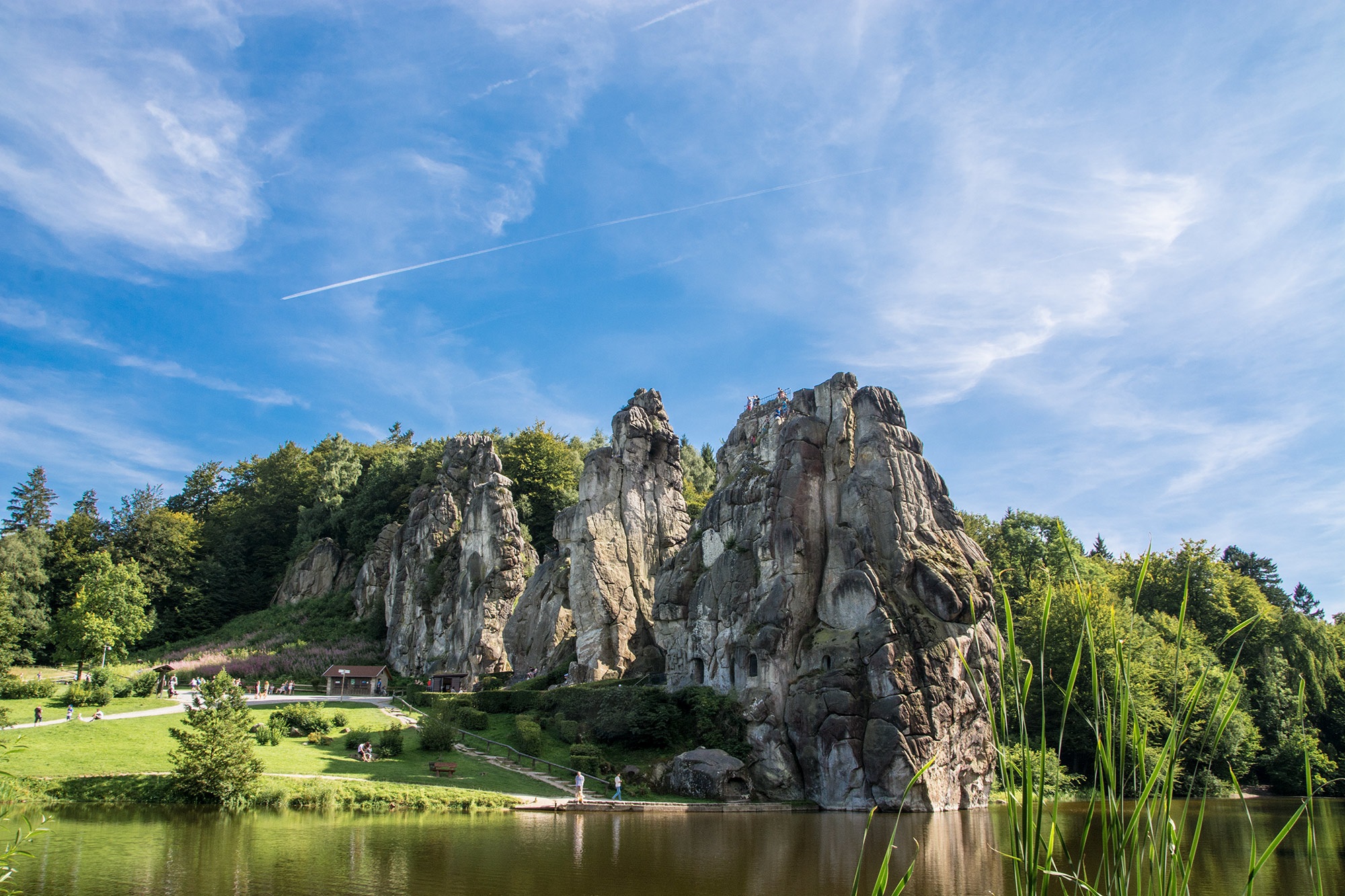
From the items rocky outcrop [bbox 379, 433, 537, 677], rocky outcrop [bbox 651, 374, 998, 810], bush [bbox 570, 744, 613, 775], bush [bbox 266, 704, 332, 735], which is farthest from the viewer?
rocky outcrop [bbox 379, 433, 537, 677]

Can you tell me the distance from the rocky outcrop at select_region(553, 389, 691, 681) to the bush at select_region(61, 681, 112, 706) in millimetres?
23722

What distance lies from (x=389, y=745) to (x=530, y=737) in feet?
20.6

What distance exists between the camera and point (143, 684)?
139 feet

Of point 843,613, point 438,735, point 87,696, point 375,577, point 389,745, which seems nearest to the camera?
point 389,745

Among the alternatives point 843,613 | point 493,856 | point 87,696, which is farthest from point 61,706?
point 843,613

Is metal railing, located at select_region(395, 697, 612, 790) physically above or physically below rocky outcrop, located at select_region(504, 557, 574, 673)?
below

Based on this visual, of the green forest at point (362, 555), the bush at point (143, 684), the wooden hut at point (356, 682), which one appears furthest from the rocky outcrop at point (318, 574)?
the bush at point (143, 684)

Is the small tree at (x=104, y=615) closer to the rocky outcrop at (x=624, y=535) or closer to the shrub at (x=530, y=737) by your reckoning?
the rocky outcrop at (x=624, y=535)

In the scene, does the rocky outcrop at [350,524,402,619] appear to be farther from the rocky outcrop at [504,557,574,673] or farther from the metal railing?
the metal railing

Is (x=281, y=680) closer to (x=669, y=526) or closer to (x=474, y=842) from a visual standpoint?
(x=669, y=526)

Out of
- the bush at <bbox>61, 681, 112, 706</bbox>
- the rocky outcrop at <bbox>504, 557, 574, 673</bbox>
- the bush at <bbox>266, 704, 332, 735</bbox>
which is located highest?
the rocky outcrop at <bbox>504, 557, 574, 673</bbox>

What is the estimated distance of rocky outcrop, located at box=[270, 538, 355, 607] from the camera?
82188 mm

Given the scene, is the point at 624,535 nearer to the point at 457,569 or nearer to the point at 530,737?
the point at 457,569

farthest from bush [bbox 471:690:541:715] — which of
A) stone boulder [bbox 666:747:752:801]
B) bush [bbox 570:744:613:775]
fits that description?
stone boulder [bbox 666:747:752:801]
